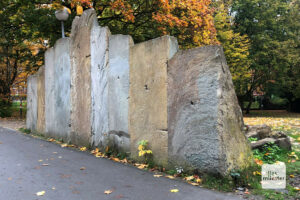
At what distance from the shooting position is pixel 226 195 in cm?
350

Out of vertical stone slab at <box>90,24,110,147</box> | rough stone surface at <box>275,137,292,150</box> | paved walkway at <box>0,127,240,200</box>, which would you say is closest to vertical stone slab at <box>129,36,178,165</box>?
paved walkway at <box>0,127,240,200</box>

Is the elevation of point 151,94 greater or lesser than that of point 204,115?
greater

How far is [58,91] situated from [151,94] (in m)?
3.88

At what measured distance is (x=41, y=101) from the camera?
8.76 metres

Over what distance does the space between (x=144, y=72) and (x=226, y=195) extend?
258 cm

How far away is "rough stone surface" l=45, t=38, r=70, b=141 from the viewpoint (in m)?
7.37

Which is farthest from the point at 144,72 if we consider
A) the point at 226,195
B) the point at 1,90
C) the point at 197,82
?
the point at 1,90

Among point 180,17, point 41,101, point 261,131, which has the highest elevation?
point 180,17

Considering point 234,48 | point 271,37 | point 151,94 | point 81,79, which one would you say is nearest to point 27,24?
point 81,79

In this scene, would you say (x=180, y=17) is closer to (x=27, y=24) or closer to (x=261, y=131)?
(x=27, y=24)

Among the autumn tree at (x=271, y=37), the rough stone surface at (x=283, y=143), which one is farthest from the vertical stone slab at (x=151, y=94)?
the autumn tree at (x=271, y=37)

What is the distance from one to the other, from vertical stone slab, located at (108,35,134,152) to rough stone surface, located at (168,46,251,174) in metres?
1.21

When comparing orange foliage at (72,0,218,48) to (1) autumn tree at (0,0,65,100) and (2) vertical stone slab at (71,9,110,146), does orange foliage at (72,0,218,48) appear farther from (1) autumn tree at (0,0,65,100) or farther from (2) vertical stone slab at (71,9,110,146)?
(2) vertical stone slab at (71,9,110,146)

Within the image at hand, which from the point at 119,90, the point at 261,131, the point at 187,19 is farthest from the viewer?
the point at 187,19
